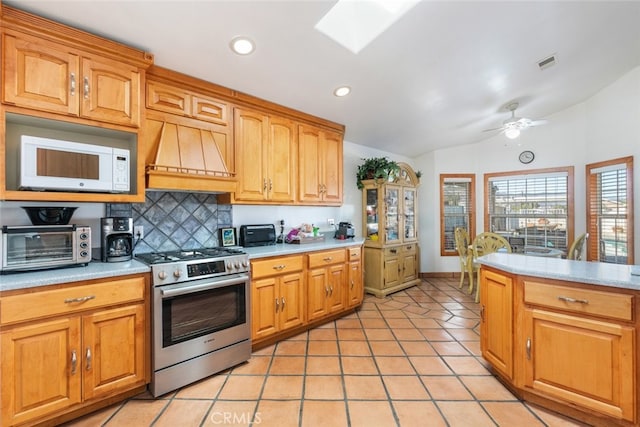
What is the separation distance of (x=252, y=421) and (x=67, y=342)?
3.87ft

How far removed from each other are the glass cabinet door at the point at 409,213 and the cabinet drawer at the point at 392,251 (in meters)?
0.28

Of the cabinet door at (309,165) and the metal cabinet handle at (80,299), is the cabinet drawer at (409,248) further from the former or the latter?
the metal cabinet handle at (80,299)

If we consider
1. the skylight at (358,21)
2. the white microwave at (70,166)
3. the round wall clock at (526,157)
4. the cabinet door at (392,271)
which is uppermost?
the skylight at (358,21)

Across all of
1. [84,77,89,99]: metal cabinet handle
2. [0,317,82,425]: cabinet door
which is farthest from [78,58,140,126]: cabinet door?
[0,317,82,425]: cabinet door

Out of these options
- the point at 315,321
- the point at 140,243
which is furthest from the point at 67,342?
the point at 315,321

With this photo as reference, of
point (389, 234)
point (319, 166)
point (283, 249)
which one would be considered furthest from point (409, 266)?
point (283, 249)

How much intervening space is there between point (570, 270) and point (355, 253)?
2013mm

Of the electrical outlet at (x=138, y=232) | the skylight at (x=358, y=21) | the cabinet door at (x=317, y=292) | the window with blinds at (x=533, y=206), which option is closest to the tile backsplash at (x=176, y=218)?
the electrical outlet at (x=138, y=232)

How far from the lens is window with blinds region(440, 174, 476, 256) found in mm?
5270

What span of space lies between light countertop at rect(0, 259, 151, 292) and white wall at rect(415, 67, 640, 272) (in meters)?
4.88

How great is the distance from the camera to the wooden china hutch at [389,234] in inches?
163

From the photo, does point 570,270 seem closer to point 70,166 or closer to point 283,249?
point 283,249

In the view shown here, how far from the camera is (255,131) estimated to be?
110 inches

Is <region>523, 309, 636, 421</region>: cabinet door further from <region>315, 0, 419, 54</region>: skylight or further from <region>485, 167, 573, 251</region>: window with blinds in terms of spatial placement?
<region>485, 167, 573, 251</region>: window with blinds
